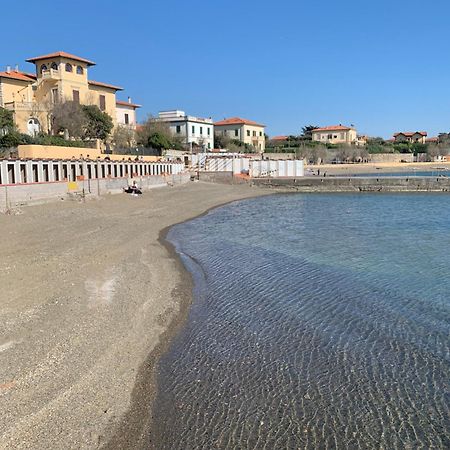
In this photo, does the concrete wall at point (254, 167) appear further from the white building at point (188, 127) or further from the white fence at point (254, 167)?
the white building at point (188, 127)

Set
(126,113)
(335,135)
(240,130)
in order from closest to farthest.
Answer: (126,113) < (240,130) < (335,135)

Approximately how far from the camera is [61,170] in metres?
32.6

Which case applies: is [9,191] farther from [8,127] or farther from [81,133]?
[81,133]

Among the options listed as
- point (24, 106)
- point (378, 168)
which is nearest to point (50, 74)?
point (24, 106)

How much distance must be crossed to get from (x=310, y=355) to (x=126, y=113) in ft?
216

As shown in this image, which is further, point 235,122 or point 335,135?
point 335,135

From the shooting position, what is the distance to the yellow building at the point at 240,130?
11494cm

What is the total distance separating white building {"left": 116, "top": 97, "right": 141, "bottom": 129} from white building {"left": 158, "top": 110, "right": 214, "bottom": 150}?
21.4 m

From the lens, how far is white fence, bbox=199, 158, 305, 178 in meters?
71.4

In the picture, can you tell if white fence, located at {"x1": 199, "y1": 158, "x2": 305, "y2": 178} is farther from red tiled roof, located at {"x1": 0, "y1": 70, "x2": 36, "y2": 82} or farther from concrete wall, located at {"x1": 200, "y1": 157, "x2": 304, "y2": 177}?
red tiled roof, located at {"x1": 0, "y1": 70, "x2": 36, "y2": 82}

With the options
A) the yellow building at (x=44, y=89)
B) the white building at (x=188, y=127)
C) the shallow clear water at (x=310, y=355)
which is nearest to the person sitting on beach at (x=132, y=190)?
the yellow building at (x=44, y=89)

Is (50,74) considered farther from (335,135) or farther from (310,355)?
(335,135)

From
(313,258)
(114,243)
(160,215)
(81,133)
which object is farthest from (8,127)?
(313,258)

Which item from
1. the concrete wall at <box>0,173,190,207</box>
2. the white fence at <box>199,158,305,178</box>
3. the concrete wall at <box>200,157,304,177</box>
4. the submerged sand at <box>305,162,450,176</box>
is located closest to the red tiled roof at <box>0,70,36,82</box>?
the concrete wall at <box>0,173,190,207</box>
